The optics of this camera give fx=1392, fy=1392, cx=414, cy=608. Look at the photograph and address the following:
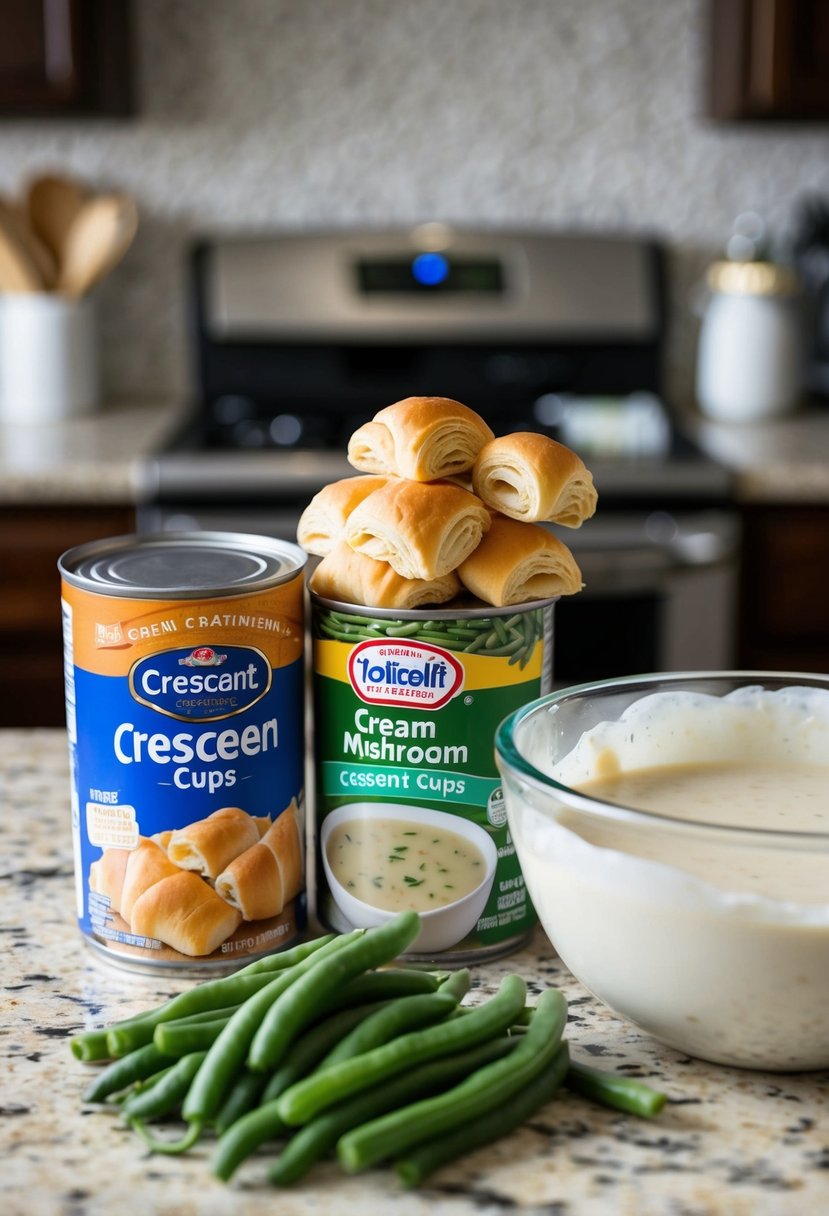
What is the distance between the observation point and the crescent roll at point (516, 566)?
31.8 inches

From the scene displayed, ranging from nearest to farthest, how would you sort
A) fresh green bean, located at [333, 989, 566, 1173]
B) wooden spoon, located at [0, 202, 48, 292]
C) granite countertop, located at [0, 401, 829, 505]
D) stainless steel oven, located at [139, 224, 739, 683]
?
fresh green bean, located at [333, 989, 566, 1173]
granite countertop, located at [0, 401, 829, 505]
wooden spoon, located at [0, 202, 48, 292]
stainless steel oven, located at [139, 224, 739, 683]

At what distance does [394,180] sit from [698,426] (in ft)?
2.80

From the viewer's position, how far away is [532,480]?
0.81 meters

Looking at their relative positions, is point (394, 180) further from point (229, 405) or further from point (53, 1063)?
point (53, 1063)

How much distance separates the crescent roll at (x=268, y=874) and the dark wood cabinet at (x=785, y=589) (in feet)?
5.44

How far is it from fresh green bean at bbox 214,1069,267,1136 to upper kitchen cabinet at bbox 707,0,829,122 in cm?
238

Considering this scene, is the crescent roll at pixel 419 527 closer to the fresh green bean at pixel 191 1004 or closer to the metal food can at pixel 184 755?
the metal food can at pixel 184 755

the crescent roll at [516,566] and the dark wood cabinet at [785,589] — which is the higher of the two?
the crescent roll at [516,566]

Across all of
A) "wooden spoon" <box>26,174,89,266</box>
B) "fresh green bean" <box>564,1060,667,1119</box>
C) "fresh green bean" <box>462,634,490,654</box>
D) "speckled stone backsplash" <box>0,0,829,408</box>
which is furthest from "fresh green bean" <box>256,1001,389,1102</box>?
"speckled stone backsplash" <box>0,0,829,408</box>

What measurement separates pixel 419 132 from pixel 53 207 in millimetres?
793

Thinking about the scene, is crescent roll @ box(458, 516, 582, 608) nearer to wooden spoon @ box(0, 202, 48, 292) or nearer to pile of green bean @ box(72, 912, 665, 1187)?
pile of green bean @ box(72, 912, 665, 1187)

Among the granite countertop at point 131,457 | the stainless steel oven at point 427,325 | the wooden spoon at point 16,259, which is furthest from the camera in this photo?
the stainless steel oven at point 427,325

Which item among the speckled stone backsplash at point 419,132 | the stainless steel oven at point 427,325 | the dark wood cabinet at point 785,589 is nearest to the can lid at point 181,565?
the dark wood cabinet at point 785,589

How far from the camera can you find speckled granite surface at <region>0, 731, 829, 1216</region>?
2.07 ft
